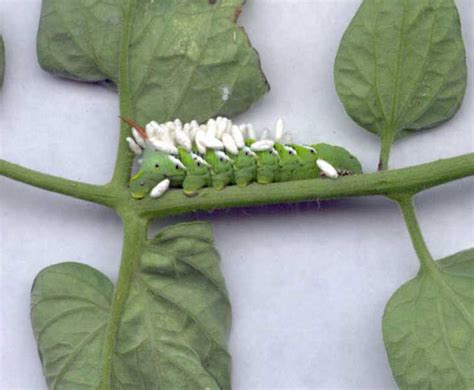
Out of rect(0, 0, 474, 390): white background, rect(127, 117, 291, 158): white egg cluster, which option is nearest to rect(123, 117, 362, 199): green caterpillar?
rect(127, 117, 291, 158): white egg cluster

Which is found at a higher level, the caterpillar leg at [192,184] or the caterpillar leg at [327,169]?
the caterpillar leg at [327,169]

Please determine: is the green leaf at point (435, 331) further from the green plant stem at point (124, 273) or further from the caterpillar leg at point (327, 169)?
the green plant stem at point (124, 273)

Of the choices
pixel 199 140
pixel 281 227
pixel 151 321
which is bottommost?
pixel 151 321

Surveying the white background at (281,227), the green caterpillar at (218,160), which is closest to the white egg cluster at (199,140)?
the green caterpillar at (218,160)

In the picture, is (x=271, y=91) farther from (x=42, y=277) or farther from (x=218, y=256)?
(x=42, y=277)

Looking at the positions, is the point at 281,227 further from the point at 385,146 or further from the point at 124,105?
the point at 124,105

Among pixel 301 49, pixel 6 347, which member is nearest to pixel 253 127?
pixel 301 49

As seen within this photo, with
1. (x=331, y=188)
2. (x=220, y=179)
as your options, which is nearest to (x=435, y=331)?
(x=331, y=188)
